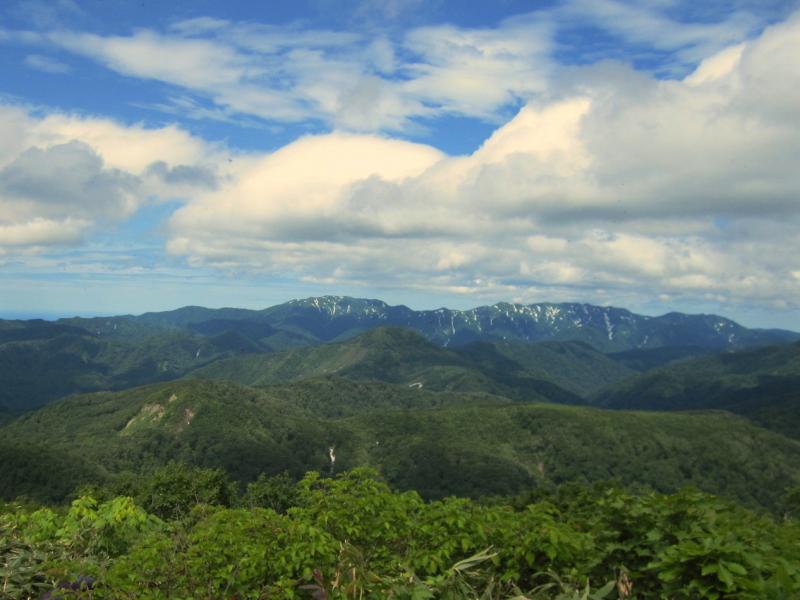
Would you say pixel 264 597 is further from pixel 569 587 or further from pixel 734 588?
pixel 734 588

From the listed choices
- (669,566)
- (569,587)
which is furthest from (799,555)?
(569,587)

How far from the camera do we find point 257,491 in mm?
134250

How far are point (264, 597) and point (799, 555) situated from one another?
11.4 meters

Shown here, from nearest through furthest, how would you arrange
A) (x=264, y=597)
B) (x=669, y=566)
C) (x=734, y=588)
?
(x=734, y=588) → (x=669, y=566) → (x=264, y=597)

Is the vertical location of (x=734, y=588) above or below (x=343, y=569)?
above

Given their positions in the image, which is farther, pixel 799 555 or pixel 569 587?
pixel 799 555

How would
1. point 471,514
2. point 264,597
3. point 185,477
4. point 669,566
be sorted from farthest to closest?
1. point 185,477
2. point 471,514
3. point 264,597
4. point 669,566

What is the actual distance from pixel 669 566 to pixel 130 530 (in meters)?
19.7

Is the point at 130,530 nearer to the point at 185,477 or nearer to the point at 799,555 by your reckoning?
the point at 799,555

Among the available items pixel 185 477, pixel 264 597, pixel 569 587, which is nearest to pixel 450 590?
pixel 569 587

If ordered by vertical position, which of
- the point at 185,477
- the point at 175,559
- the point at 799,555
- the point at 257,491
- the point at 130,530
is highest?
the point at 799,555

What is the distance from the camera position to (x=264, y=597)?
12.5 metres

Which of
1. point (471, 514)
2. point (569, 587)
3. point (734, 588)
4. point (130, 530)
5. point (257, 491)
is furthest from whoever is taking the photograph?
point (257, 491)

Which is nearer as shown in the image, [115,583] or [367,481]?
[115,583]
